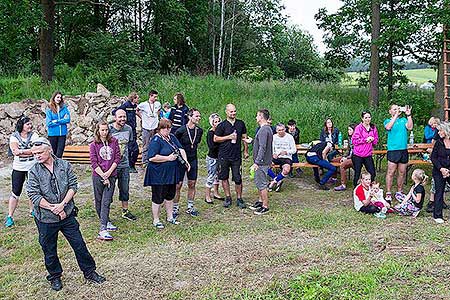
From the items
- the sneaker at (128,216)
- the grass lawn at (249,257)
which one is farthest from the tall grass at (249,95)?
the sneaker at (128,216)

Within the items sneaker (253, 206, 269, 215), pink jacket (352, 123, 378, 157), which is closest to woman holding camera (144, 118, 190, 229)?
sneaker (253, 206, 269, 215)

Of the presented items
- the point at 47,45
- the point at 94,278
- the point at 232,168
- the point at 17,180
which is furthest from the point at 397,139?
the point at 47,45

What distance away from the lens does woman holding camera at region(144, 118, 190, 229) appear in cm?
641

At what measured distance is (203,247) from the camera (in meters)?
5.92

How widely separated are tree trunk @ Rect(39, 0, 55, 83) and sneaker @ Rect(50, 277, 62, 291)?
11.7 meters

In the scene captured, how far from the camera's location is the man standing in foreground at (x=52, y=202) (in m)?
4.54

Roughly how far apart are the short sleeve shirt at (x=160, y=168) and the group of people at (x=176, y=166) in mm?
13

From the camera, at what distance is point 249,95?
15852 millimetres

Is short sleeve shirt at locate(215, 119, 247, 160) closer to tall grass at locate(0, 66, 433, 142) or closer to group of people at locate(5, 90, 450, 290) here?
group of people at locate(5, 90, 450, 290)

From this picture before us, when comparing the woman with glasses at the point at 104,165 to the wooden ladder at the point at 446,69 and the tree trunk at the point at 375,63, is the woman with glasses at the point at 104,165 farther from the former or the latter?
the tree trunk at the point at 375,63

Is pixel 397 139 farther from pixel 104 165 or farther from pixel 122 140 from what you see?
pixel 104 165

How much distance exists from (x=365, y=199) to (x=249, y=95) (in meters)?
8.91

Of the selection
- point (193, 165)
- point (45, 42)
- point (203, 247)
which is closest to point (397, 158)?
point (193, 165)

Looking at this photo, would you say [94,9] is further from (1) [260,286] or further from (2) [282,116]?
(1) [260,286]
